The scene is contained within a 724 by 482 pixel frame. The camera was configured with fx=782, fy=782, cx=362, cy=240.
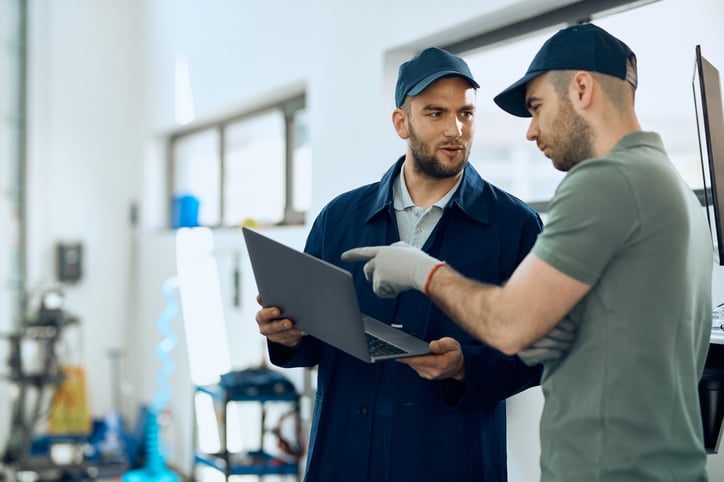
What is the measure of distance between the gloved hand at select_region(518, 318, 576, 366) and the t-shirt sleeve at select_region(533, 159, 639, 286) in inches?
3.5

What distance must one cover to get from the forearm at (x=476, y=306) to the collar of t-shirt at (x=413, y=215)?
0.46 metres

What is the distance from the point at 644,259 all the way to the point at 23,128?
493 centimetres

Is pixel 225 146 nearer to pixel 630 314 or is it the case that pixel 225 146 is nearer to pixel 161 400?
pixel 161 400

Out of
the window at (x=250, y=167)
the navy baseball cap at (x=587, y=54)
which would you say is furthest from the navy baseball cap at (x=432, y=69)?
the window at (x=250, y=167)

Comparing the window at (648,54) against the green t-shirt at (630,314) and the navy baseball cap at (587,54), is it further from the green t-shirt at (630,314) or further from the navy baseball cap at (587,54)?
the green t-shirt at (630,314)

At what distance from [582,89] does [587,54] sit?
5 cm

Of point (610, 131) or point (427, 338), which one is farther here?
point (427, 338)

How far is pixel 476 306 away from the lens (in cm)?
116

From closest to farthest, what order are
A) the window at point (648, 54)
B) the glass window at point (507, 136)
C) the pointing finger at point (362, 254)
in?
the pointing finger at point (362, 254) → the window at point (648, 54) → the glass window at point (507, 136)

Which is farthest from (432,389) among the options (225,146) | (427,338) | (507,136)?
(225,146)

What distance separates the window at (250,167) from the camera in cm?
392

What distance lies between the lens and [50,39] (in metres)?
5.29

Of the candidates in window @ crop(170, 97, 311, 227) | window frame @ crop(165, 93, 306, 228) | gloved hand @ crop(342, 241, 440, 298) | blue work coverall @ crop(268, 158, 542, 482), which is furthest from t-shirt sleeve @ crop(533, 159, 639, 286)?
window frame @ crop(165, 93, 306, 228)

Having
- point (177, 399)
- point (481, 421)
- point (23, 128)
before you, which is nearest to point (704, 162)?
point (481, 421)
